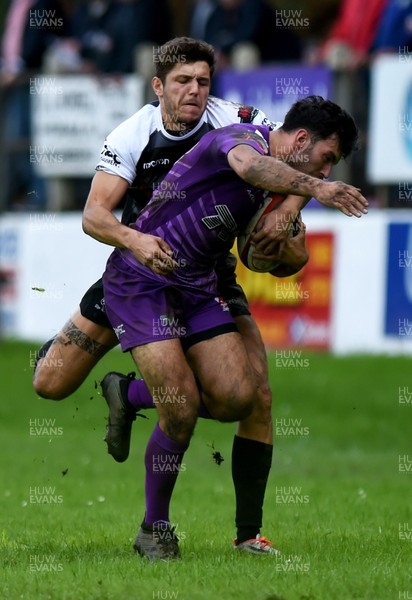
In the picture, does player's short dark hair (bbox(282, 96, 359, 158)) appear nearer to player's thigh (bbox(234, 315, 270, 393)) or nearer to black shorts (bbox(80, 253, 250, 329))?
black shorts (bbox(80, 253, 250, 329))

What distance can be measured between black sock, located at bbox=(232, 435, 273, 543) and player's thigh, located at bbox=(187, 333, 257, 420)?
48cm

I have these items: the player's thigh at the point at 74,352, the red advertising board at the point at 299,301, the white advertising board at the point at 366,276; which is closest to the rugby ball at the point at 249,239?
the player's thigh at the point at 74,352

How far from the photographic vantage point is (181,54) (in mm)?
8180

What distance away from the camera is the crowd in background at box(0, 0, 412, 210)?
17.1 metres

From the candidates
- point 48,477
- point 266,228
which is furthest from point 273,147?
point 48,477

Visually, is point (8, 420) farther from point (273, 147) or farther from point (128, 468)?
point (273, 147)

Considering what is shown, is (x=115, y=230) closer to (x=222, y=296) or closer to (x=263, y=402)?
(x=222, y=296)

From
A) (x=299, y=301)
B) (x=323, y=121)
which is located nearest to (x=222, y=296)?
(x=323, y=121)

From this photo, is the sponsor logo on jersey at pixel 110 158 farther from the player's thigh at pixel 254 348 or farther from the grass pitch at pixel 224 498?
the grass pitch at pixel 224 498

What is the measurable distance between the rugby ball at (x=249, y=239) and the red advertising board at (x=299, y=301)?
8.53 metres

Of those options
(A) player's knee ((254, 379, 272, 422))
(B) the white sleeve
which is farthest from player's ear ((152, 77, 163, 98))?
(A) player's knee ((254, 379, 272, 422))

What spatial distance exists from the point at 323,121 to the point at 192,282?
1.18m

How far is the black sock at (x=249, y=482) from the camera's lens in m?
8.38

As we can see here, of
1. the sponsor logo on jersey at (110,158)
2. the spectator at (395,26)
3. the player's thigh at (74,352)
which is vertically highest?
the spectator at (395,26)
